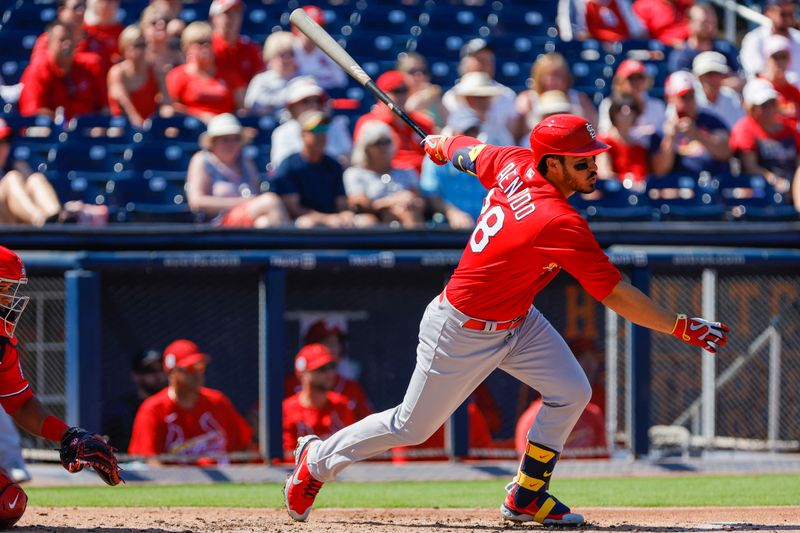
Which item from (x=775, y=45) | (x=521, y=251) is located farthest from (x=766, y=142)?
(x=521, y=251)

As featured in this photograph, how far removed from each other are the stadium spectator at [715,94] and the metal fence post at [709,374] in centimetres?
258

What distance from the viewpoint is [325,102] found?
29.8 feet

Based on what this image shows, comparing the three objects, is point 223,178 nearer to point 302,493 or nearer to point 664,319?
point 302,493

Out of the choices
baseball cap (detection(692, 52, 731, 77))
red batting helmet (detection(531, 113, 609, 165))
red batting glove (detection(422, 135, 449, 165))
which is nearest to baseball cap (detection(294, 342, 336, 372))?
red batting glove (detection(422, 135, 449, 165))

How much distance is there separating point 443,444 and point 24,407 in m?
3.15

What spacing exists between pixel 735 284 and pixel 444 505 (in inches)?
112

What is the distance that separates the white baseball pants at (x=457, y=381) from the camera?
15.8ft

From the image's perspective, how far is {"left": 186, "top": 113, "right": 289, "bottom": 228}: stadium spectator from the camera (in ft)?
26.6

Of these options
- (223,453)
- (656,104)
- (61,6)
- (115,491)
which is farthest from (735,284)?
(61,6)

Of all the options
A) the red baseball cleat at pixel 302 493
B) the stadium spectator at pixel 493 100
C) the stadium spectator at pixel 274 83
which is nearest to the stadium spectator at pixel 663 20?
the stadium spectator at pixel 493 100

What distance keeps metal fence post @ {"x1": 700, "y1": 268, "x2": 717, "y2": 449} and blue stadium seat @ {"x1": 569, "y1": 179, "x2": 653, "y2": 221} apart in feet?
2.63

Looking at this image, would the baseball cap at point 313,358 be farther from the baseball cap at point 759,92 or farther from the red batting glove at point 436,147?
the baseball cap at point 759,92

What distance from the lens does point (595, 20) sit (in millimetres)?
11633

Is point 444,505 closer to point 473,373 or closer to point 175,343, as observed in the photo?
point 473,373
